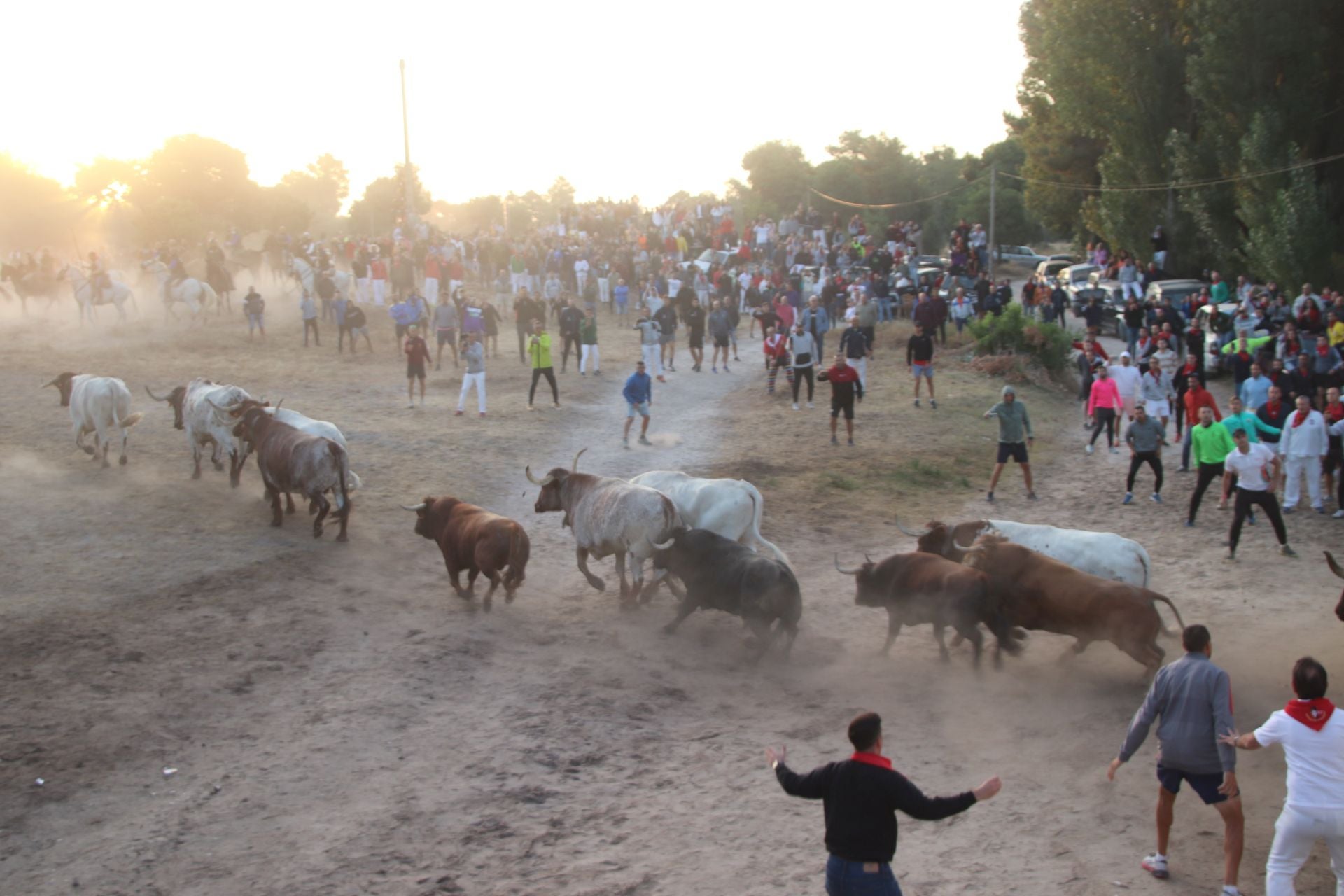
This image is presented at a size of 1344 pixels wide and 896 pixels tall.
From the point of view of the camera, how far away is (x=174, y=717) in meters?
9.13

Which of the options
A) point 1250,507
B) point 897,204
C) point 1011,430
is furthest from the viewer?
point 897,204

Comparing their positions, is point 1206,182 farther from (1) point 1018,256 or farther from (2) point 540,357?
(2) point 540,357

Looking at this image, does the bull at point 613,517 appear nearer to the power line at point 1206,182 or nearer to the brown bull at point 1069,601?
the brown bull at point 1069,601

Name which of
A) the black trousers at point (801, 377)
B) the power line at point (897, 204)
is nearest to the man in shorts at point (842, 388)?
the black trousers at point (801, 377)

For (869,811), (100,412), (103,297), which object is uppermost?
(103,297)

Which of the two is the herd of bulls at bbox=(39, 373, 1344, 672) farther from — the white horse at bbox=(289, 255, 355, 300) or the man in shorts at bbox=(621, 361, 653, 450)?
the white horse at bbox=(289, 255, 355, 300)

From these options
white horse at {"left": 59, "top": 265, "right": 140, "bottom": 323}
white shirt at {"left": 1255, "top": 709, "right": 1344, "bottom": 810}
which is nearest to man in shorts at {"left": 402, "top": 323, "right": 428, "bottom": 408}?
white horse at {"left": 59, "top": 265, "right": 140, "bottom": 323}

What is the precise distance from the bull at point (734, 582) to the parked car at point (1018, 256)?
42003mm

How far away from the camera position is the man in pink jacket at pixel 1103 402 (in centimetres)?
1897

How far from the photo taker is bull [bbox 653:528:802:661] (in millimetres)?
10547

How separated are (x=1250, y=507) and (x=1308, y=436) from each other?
2151 mm

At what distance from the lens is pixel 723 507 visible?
12.1 meters

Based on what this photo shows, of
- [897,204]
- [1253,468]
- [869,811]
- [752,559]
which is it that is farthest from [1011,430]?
[897,204]

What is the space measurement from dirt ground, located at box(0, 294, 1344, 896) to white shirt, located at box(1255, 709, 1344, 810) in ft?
4.17
